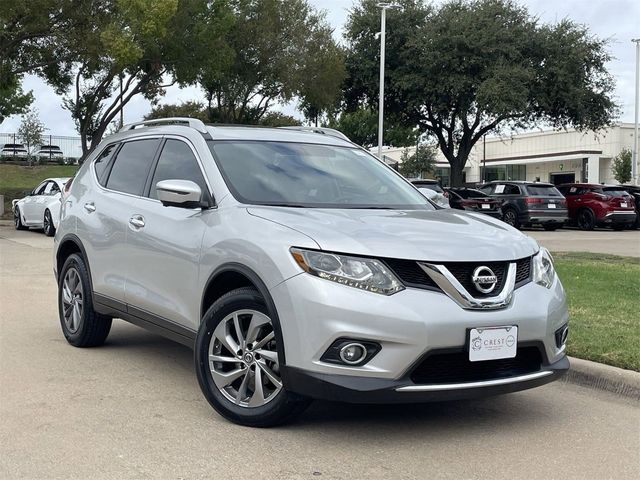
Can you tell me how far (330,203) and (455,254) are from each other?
121cm

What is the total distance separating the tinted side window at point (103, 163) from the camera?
21.9ft

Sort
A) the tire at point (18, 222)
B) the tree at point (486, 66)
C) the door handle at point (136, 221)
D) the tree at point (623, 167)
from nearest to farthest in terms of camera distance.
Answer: the door handle at point (136, 221) → the tire at point (18, 222) → the tree at point (486, 66) → the tree at point (623, 167)

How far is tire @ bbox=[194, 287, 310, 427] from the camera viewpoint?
435 centimetres

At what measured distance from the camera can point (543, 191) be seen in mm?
26328

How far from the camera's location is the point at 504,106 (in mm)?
31078

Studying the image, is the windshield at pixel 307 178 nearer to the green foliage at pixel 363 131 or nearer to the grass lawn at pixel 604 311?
the grass lawn at pixel 604 311

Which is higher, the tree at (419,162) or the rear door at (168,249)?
the tree at (419,162)

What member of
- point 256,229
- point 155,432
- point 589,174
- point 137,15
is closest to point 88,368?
point 155,432

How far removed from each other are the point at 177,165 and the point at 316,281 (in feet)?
6.77

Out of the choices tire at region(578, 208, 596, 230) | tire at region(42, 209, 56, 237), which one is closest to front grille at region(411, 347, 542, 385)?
tire at region(42, 209, 56, 237)

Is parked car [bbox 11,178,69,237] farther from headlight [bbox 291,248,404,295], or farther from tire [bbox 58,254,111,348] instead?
headlight [bbox 291,248,404,295]

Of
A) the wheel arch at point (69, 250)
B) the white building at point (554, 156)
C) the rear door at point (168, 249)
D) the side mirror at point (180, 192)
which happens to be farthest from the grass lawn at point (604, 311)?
the white building at point (554, 156)

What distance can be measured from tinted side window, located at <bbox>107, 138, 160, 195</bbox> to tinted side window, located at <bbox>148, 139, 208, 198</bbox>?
178mm

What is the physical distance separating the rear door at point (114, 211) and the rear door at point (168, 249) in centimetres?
14
